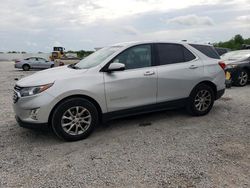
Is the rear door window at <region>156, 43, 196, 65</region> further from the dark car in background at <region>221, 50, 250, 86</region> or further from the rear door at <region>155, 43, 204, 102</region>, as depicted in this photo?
the dark car in background at <region>221, 50, 250, 86</region>

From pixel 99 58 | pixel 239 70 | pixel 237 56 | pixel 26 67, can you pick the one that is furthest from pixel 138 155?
pixel 26 67

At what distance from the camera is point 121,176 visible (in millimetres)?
3354

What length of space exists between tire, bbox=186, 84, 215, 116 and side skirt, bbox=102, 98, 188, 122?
19cm

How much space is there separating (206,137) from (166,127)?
0.83 m

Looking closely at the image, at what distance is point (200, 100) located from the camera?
582 cm

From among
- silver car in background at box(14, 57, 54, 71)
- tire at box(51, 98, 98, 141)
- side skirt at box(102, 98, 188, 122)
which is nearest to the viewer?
tire at box(51, 98, 98, 141)

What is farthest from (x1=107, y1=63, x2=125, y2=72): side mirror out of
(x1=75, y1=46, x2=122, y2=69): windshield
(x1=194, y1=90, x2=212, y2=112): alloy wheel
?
(x1=194, y1=90, x2=212, y2=112): alloy wheel

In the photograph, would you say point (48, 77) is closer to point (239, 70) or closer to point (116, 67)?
point (116, 67)

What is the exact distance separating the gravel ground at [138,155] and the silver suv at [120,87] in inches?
14.8

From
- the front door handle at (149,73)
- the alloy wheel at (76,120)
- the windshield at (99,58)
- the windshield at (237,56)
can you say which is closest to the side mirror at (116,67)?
the windshield at (99,58)

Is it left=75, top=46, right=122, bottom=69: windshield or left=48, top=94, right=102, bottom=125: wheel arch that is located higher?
left=75, top=46, right=122, bottom=69: windshield

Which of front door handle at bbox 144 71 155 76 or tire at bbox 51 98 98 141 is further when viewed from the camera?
front door handle at bbox 144 71 155 76

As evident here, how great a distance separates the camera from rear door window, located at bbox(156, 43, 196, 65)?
535 centimetres

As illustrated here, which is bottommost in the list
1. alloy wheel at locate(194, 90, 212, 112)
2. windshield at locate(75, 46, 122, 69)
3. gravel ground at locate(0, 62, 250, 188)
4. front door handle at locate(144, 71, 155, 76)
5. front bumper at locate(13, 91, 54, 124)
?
gravel ground at locate(0, 62, 250, 188)
